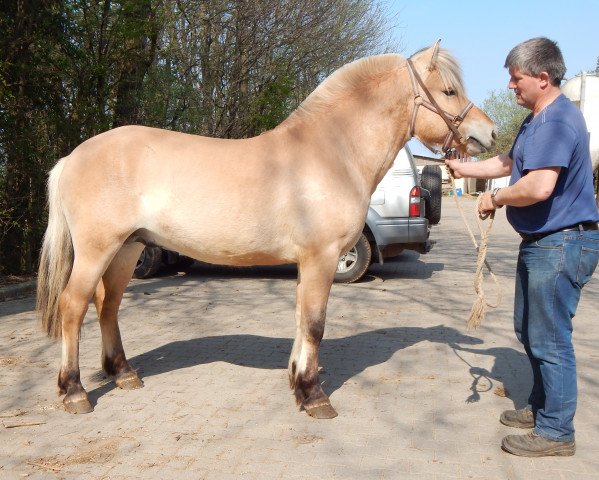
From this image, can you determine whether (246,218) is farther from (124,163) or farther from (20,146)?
(20,146)

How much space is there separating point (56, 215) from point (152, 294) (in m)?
4.36

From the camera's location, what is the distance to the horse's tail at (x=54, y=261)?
4344mm

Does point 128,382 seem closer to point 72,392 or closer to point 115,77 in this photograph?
point 72,392

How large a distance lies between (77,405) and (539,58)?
3565 mm

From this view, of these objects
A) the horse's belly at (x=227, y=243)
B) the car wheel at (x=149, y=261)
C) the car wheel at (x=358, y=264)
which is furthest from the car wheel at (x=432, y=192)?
the horse's belly at (x=227, y=243)

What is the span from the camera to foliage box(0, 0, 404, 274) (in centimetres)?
862

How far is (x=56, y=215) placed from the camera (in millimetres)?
4352

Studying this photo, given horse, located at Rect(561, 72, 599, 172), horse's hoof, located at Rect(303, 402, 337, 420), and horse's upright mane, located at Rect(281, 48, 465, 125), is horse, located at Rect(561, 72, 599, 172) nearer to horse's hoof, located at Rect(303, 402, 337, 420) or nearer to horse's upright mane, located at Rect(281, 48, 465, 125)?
horse's upright mane, located at Rect(281, 48, 465, 125)

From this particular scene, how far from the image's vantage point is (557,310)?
3438mm

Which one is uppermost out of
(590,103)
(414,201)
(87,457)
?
(590,103)

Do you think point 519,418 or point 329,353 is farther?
point 329,353

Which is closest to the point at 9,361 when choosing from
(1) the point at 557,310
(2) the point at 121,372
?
(2) the point at 121,372

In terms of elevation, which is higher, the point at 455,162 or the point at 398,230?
the point at 455,162

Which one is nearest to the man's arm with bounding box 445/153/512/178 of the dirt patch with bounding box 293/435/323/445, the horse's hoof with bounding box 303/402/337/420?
the horse's hoof with bounding box 303/402/337/420
